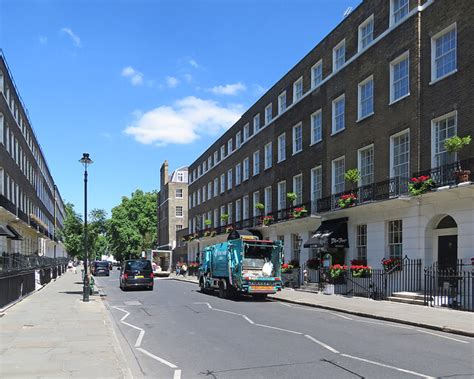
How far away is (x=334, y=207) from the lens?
27875 mm

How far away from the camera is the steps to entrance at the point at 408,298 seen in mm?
19377

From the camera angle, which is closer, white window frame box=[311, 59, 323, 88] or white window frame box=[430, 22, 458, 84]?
white window frame box=[430, 22, 458, 84]

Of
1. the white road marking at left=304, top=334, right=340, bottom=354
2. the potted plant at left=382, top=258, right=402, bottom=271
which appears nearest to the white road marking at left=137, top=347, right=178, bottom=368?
the white road marking at left=304, top=334, right=340, bottom=354

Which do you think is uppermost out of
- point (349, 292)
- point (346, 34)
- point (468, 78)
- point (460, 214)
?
point (346, 34)

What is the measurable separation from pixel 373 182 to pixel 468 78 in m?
7.14

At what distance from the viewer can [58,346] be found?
10172mm

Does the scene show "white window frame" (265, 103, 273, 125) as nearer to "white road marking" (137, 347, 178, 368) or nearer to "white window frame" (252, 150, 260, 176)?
"white window frame" (252, 150, 260, 176)

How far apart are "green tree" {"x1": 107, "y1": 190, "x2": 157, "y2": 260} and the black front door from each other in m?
76.6

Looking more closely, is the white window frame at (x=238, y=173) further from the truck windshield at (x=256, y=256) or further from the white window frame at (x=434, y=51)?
the white window frame at (x=434, y=51)

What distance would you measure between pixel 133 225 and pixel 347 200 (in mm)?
74032

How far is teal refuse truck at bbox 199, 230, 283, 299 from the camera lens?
2277cm

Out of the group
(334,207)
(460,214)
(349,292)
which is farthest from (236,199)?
(460,214)

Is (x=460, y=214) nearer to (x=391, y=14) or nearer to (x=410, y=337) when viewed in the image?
(x=410, y=337)

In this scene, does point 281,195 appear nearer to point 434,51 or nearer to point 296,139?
point 296,139
